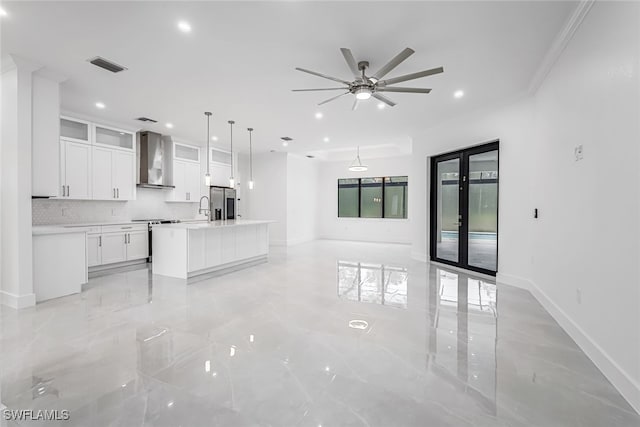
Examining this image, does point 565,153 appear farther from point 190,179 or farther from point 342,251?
point 190,179

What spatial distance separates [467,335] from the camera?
2.87m

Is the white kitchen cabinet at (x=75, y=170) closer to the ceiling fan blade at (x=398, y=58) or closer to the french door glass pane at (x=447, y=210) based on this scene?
the ceiling fan blade at (x=398, y=58)

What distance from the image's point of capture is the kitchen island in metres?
4.88

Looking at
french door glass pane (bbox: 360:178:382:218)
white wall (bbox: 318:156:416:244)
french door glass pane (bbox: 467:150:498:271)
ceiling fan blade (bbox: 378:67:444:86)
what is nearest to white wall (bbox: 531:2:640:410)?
ceiling fan blade (bbox: 378:67:444:86)

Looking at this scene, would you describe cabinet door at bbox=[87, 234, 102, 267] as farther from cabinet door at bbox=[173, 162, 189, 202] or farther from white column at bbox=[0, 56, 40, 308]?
cabinet door at bbox=[173, 162, 189, 202]

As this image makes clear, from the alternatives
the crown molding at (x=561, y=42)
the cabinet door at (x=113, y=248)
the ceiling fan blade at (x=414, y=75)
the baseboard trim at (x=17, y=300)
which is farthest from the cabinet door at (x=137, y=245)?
the crown molding at (x=561, y=42)

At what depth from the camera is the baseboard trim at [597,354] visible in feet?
6.22

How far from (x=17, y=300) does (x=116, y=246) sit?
2198mm

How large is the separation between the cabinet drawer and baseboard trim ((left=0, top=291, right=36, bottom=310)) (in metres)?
1.97

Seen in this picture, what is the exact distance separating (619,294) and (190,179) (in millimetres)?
7828

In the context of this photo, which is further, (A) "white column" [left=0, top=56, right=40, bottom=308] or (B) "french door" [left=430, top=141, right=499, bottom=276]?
(B) "french door" [left=430, top=141, right=499, bottom=276]

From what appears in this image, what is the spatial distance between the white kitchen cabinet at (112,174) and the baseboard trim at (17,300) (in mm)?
2377
